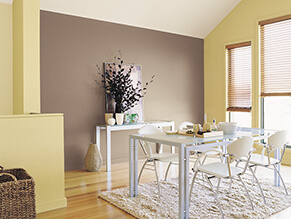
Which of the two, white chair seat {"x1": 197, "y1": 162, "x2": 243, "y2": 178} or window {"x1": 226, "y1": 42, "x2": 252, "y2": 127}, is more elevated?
window {"x1": 226, "y1": 42, "x2": 252, "y2": 127}

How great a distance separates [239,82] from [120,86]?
2.65 metres

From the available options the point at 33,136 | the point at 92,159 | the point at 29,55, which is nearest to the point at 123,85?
the point at 92,159

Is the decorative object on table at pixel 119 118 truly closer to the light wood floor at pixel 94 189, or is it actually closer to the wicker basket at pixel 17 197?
the light wood floor at pixel 94 189

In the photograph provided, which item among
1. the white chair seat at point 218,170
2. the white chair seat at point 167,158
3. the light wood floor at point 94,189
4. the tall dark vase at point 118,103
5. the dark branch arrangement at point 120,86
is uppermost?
the dark branch arrangement at point 120,86

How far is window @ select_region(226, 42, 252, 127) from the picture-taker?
6.04 metres

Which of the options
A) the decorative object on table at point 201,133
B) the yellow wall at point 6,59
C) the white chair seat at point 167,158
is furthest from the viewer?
the yellow wall at point 6,59

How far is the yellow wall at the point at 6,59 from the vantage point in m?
4.40

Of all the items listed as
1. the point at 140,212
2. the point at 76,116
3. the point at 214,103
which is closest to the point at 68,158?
the point at 76,116

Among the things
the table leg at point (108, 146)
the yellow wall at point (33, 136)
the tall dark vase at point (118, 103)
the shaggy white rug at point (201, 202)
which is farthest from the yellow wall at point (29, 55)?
the tall dark vase at point (118, 103)

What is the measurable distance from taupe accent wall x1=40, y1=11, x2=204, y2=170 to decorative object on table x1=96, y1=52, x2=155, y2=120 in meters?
0.13

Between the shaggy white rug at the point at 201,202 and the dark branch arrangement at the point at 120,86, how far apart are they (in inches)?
70.5

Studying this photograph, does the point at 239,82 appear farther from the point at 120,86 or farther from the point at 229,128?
the point at 229,128

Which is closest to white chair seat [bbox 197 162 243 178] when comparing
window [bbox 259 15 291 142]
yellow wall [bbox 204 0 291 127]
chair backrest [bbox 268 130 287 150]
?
chair backrest [bbox 268 130 287 150]

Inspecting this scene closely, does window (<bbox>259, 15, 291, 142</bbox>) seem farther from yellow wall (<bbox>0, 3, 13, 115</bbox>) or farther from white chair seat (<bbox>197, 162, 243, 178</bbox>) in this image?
yellow wall (<bbox>0, 3, 13, 115</bbox>)
